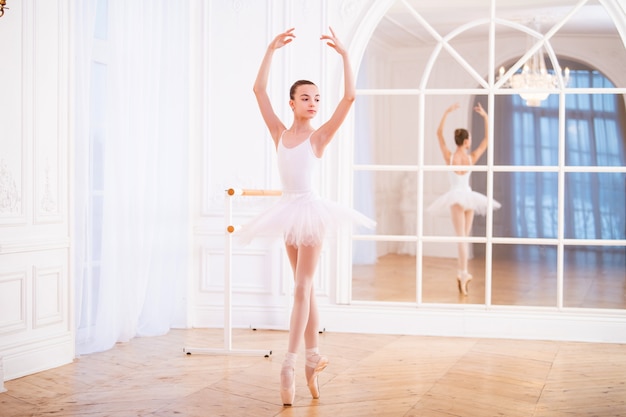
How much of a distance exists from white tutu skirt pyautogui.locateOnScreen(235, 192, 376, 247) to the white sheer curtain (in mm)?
1433

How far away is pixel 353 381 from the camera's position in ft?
12.8

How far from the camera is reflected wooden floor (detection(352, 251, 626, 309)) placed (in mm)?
6242

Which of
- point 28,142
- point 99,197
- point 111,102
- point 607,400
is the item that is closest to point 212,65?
point 111,102

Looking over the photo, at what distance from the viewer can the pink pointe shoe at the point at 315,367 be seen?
345 centimetres

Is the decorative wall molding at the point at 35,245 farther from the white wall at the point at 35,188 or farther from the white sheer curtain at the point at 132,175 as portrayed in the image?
the white sheer curtain at the point at 132,175

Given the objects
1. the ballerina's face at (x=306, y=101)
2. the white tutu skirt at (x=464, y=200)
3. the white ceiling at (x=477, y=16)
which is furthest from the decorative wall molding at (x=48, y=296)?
the white tutu skirt at (x=464, y=200)

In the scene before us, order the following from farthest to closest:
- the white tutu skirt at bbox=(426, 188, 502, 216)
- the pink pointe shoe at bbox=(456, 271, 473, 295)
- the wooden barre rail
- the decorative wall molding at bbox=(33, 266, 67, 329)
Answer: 1. the white tutu skirt at bbox=(426, 188, 502, 216)
2. the pink pointe shoe at bbox=(456, 271, 473, 295)
3. the wooden barre rail
4. the decorative wall molding at bbox=(33, 266, 67, 329)

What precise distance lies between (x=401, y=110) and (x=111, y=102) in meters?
3.66

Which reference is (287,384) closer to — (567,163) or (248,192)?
(248,192)

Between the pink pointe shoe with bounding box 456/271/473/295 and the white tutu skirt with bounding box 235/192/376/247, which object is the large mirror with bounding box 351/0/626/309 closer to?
the pink pointe shoe with bounding box 456/271/473/295

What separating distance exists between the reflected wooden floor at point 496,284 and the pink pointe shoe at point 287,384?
2.56 m

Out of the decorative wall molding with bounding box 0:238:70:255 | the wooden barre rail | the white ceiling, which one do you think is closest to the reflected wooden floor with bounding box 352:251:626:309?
the wooden barre rail

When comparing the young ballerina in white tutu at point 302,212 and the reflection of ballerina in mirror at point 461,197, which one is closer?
the young ballerina in white tutu at point 302,212

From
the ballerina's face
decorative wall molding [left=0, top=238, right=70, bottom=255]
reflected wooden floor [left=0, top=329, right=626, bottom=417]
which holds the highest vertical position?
the ballerina's face
